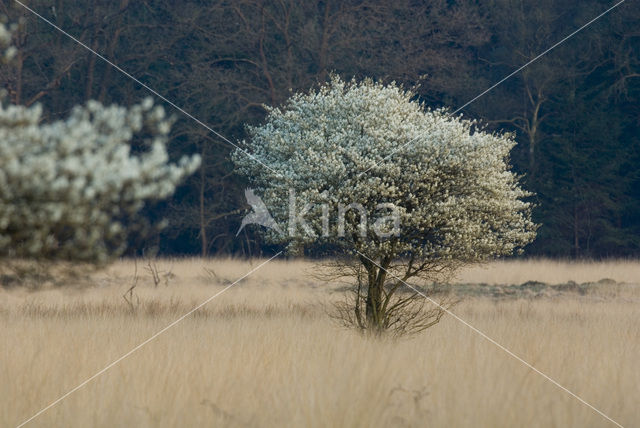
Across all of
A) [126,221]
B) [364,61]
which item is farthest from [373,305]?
[364,61]

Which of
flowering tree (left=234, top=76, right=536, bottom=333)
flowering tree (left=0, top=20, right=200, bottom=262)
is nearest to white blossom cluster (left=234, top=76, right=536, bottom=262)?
flowering tree (left=234, top=76, right=536, bottom=333)

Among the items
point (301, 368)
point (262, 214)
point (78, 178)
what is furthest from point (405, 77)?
point (78, 178)

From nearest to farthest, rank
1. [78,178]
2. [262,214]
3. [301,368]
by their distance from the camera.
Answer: [78,178]
[301,368]
[262,214]

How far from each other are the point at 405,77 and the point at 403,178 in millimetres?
24458

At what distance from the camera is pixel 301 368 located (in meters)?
9.34

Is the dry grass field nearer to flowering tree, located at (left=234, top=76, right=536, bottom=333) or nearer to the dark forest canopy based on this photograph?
flowering tree, located at (left=234, top=76, right=536, bottom=333)

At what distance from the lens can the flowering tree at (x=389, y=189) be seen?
12.1 metres

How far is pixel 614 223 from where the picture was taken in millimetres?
40594

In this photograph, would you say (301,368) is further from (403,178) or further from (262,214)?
(262,214)

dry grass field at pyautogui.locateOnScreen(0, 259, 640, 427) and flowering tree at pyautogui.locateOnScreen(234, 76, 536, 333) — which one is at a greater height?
flowering tree at pyautogui.locateOnScreen(234, 76, 536, 333)

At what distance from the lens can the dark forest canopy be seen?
35.3 meters

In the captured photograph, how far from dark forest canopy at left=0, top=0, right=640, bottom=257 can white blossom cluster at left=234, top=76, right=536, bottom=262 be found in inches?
831

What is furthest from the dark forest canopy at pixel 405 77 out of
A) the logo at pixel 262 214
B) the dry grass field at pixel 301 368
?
the dry grass field at pixel 301 368

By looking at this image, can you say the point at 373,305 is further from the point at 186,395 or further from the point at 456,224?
the point at 186,395
